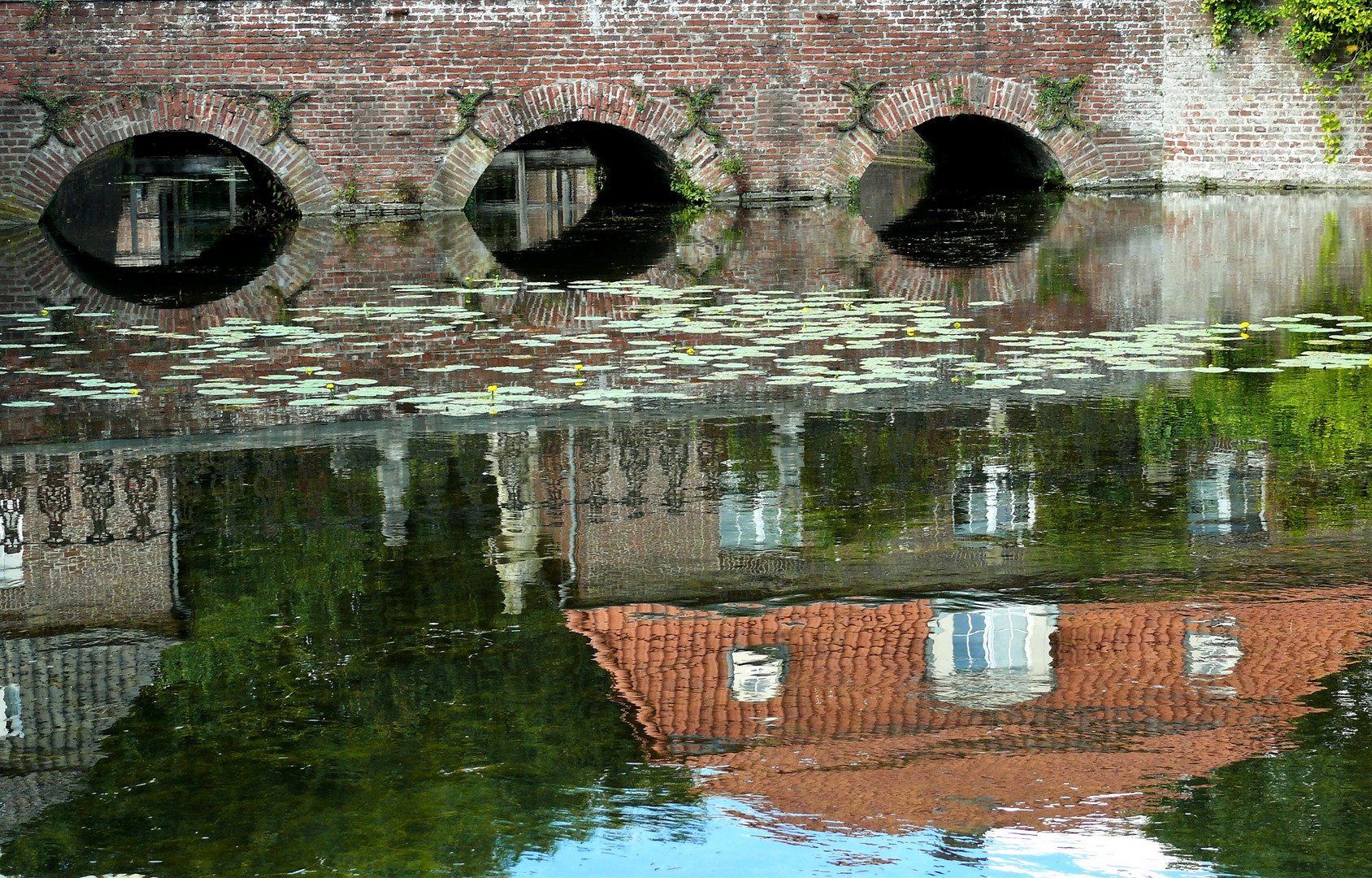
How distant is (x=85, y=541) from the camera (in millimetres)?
5617

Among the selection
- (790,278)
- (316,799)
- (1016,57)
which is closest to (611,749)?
(316,799)

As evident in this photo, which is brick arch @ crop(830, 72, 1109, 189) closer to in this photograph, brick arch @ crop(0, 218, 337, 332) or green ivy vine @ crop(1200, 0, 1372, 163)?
green ivy vine @ crop(1200, 0, 1372, 163)

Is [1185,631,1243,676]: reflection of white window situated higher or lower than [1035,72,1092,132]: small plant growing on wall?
lower

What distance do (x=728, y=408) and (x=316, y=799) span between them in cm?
456

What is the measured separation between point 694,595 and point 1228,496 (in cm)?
213

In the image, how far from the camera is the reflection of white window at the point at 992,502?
5.54 meters

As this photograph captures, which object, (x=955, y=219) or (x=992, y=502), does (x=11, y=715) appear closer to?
(x=992, y=502)

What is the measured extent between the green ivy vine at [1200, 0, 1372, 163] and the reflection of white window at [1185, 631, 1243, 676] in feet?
67.4

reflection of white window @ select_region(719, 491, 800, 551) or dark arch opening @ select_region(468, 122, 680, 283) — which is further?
dark arch opening @ select_region(468, 122, 680, 283)

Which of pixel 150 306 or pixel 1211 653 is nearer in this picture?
pixel 1211 653

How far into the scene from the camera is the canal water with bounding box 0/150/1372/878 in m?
3.32

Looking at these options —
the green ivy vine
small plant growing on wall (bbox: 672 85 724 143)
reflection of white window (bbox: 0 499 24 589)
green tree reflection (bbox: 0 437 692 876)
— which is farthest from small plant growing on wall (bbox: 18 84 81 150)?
green tree reflection (bbox: 0 437 692 876)

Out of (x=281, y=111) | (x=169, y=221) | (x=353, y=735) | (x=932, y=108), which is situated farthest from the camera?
(x=169, y=221)

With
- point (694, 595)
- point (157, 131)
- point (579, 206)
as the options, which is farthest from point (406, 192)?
point (694, 595)
